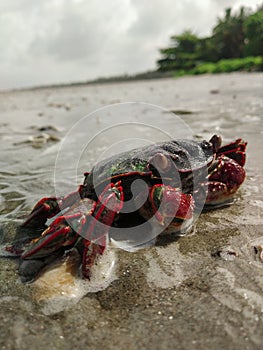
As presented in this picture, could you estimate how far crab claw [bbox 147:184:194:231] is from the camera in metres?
2.73

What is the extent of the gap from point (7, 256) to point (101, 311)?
43.0 inches

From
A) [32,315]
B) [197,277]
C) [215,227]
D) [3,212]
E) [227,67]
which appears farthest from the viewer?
[227,67]

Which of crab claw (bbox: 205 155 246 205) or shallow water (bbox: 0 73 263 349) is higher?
crab claw (bbox: 205 155 246 205)

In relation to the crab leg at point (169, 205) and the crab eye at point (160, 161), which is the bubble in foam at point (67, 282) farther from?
the crab eye at point (160, 161)

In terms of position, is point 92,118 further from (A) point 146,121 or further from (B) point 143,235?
(B) point 143,235

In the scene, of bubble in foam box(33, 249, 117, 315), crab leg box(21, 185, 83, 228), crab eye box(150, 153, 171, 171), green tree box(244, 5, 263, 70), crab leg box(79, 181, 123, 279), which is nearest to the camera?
bubble in foam box(33, 249, 117, 315)

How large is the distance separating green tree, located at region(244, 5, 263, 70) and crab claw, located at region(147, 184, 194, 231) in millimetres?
45157

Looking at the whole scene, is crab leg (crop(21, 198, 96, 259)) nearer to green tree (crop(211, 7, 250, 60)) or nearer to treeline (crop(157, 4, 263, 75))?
treeline (crop(157, 4, 263, 75))

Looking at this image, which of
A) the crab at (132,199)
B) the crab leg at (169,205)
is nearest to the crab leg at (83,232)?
the crab at (132,199)

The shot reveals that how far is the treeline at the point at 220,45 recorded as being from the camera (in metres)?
45.4

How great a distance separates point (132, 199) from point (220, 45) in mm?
54875

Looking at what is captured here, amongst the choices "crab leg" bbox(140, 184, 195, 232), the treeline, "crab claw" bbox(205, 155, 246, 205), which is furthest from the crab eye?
the treeline

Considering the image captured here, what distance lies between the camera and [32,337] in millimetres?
2014

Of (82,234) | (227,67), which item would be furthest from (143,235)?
(227,67)
